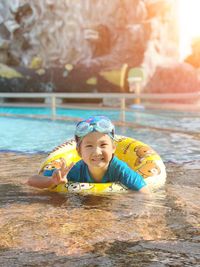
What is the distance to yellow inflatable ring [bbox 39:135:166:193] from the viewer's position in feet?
12.7

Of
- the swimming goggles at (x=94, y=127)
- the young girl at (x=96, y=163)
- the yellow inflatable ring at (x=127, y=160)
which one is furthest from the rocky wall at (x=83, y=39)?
the swimming goggles at (x=94, y=127)

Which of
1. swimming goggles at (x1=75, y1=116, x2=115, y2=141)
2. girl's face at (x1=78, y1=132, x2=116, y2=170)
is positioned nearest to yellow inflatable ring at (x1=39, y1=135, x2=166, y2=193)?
girl's face at (x1=78, y1=132, x2=116, y2=170)

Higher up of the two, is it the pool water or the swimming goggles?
the swimming goggles

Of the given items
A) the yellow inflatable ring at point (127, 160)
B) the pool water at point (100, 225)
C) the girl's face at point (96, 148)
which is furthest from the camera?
the yellow inflatable ring at point (127, 160)

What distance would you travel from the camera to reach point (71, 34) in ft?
97.7

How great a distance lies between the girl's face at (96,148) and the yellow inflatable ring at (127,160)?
0.89ft

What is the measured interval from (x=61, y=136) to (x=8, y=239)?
6906 millimetres

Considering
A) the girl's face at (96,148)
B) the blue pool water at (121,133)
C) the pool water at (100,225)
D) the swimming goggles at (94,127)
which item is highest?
the swimming goggles at (94,127)

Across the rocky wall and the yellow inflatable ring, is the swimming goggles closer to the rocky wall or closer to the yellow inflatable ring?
the yellow inflatable ring

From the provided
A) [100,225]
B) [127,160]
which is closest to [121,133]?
[127,160]

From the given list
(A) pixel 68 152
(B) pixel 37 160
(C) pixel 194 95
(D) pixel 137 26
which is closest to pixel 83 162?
(A) pixel 68 152

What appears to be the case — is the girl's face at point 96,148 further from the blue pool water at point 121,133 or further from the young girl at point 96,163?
the blue pool water at point 121,133

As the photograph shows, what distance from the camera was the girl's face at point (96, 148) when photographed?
12.0ft

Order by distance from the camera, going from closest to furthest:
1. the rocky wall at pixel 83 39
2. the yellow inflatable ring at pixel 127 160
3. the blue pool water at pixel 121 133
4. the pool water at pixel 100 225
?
the pool water at pixel 100 225 → the yellow inflatable ring at pixel 127 160 → the blue pool water at pixel 121 133 → the rocky wall at pixel 83 39
